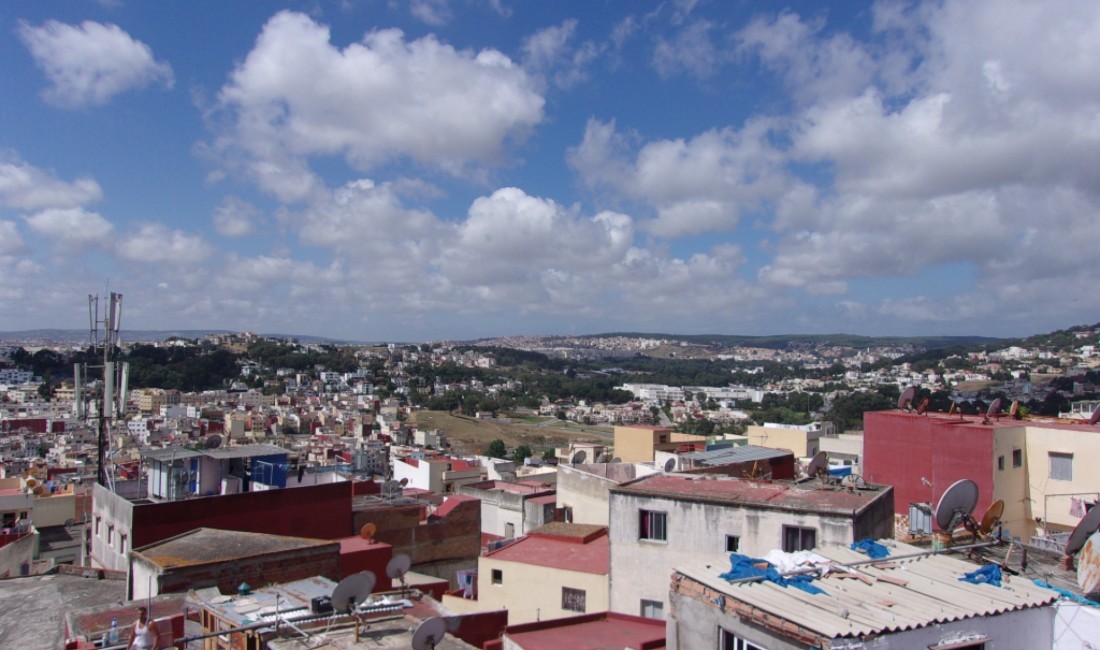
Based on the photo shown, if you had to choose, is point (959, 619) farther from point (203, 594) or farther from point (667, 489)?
point (203, 594)

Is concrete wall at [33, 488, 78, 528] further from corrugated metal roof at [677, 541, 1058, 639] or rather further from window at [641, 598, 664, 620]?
corrugated metal roof at [677, 541, 1058, 639]

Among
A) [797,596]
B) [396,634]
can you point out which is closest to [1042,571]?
[797,596]

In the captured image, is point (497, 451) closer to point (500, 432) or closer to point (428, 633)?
point (500, 432)

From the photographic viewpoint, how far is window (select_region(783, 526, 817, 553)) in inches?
544

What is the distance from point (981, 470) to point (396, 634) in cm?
1673

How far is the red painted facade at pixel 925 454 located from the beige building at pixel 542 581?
9.73 meters

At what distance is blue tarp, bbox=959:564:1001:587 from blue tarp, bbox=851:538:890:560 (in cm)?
102

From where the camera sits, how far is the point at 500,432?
137 metres

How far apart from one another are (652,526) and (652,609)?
1619 millimetres

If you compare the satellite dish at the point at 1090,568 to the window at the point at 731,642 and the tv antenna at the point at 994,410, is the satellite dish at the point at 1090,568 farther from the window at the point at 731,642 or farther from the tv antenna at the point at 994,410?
the tv antenna at the point at 994,410

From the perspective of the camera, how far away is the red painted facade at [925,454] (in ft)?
67.3

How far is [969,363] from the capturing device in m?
200

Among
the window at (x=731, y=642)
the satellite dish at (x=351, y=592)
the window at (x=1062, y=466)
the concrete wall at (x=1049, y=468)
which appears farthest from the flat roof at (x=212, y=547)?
the window at (x=1062, y=466)

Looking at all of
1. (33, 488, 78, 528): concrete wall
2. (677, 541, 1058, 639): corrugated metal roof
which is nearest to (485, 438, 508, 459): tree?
(33, 488, 78, 528): concrete wall
